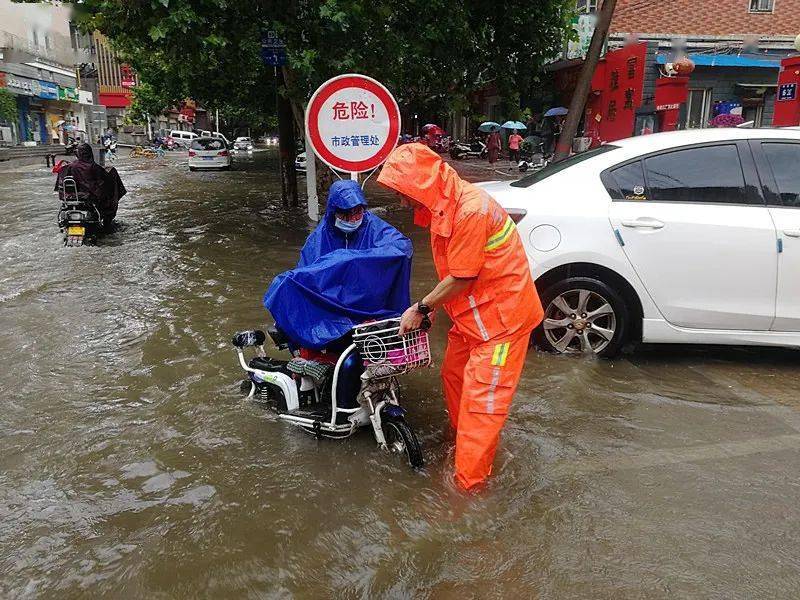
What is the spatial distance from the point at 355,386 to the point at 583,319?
2.04 meters

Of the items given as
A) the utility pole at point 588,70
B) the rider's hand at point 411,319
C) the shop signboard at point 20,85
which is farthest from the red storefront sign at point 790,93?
the shop signboard at point 20,85

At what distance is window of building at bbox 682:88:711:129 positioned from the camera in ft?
65.0

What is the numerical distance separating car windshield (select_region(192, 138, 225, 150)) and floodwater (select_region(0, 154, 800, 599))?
22387 millimetres

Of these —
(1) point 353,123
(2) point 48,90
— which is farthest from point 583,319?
(2) point 48,90

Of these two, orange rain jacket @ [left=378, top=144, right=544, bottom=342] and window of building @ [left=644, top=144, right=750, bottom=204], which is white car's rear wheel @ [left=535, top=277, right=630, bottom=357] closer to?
window of building @ [left=644, top=144, right=750, bottom=204]

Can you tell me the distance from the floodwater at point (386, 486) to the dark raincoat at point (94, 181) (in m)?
5.04

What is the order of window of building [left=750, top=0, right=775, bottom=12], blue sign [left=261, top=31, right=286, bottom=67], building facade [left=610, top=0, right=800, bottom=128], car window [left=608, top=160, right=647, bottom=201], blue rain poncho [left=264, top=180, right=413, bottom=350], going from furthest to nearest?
1. window of building [left=750, top=0, right=775, bottom=12]
2. building facade [left=610, top=0, right=800, bottom=128]
3. blue sign [left=261, top=31, right=286, bottom=67]
4. car window [left=608, top=160, right=647, bottom=201]
5. blue rain poncho [left=264, top=180, right=413, bottom=350]

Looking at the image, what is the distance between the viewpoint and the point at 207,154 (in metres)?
26.8

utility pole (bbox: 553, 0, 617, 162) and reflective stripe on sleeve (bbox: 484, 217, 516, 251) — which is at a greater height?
utility pole (bbox: 553, 0, 617, 162)

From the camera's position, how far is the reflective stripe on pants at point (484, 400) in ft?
9.96

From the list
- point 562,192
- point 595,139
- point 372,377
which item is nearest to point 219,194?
point 595,139

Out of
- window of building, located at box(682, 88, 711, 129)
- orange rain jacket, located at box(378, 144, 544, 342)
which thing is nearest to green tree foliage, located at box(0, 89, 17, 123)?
window of building, located at box(682, 88, 711, 129)

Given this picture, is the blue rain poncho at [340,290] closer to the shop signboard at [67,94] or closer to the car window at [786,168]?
the car window at [786,168]

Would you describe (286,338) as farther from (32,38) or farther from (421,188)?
(32,38)
